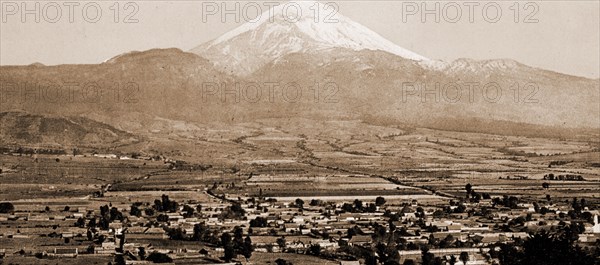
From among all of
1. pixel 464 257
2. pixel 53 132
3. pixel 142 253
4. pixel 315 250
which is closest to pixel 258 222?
pixel 315 250

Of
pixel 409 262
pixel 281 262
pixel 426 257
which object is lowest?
pixel 281 262

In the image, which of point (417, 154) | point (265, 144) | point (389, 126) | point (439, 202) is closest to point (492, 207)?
point (439, 202)

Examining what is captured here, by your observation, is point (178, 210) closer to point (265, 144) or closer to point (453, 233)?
point (453, 233)

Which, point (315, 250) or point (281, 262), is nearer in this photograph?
point (281, 262)

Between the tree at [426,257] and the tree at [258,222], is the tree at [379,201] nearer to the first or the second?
the tree at [258,222]

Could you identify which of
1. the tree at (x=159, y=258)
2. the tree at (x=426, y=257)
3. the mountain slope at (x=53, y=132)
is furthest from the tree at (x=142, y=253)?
the mountain slope at (x=53, y=132)

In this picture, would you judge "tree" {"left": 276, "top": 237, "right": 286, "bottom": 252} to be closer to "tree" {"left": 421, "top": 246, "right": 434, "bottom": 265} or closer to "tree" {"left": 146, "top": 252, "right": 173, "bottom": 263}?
"tree" {"left": 146, "top": 252, "right": 173, "bottom": 263}

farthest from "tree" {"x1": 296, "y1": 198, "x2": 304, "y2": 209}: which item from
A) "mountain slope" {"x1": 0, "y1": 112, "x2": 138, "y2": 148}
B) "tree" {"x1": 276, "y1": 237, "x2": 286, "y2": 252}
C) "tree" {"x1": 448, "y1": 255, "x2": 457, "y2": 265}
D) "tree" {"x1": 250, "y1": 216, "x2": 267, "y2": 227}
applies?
"mountain slope" {"x1": 0, "y1": 112, "x2": 138, "y2": 148}

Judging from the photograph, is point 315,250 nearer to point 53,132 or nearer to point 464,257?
point 464,257
